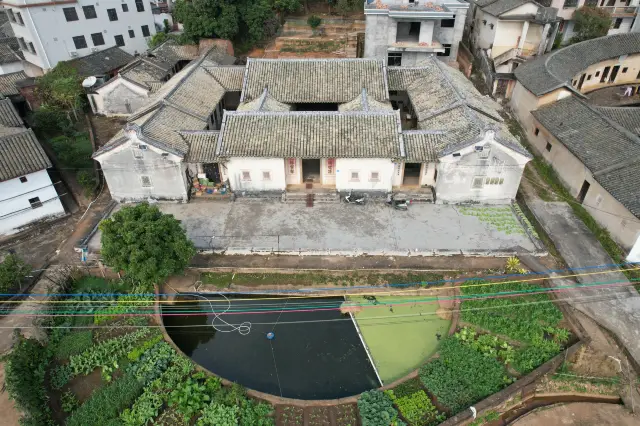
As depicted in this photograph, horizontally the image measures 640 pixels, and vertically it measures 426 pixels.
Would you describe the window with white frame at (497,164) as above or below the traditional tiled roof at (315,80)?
below

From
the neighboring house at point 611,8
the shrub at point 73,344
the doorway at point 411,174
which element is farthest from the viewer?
the neighboring house at point 611,8

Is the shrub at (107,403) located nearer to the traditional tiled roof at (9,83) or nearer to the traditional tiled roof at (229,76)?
the traditional tiled roof at (229,76)

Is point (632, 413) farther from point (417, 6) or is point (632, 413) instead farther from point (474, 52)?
point (474, 52)

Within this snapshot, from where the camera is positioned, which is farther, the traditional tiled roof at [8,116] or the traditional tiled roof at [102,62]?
the traditional tiled roof at [102,62]

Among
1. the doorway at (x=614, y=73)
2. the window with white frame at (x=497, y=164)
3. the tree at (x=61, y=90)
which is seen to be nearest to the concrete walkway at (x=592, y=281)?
the window with white frame at (x=497, y=164)

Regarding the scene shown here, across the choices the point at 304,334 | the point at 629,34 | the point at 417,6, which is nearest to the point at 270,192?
the point at 304,334

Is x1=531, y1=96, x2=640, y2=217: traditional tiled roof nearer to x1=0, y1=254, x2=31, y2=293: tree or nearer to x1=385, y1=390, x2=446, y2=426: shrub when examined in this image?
x1=385, y1=390, x2=446, y2=426: shrub

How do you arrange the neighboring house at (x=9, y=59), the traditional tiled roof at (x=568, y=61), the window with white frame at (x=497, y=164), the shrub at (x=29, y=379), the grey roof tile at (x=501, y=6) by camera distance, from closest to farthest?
the shrub at (x=29, y=379)
the window with white frame at (x=497, y=164)
the traditional tiled roof at (x=568, y=61)
the grey roof tile at (x=501, y=6)
the neighboring house at (x=9, y=59)

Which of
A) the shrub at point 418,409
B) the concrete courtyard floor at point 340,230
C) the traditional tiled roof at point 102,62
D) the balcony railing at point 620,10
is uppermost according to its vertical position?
the balcony railing at point 620,10
